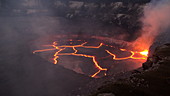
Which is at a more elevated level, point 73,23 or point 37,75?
point 73,23

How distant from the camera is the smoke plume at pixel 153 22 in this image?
47250 mm

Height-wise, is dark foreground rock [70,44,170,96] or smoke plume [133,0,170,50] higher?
smoke plume [133,0,170,50]

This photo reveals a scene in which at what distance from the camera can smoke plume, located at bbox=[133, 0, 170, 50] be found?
47250 mm

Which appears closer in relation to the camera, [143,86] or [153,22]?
[143,86]

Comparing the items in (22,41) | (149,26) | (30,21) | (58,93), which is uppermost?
Result: (30,21)

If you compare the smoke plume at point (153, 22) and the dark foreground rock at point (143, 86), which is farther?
the smoke plume at point (153, 22)

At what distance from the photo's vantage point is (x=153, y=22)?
52.9 meters

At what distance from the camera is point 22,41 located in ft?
172

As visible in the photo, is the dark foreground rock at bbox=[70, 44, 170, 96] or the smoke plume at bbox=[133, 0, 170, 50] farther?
the smoke plume at bbox=[133, 0, 170, 50]

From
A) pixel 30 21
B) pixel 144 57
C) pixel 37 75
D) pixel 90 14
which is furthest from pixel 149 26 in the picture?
pixel 30 21

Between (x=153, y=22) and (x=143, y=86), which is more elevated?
(x=153, y=22)

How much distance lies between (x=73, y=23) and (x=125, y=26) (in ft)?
81.5

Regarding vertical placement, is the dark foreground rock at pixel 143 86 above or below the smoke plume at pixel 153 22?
below

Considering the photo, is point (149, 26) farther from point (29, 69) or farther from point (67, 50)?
point (29, 69)
